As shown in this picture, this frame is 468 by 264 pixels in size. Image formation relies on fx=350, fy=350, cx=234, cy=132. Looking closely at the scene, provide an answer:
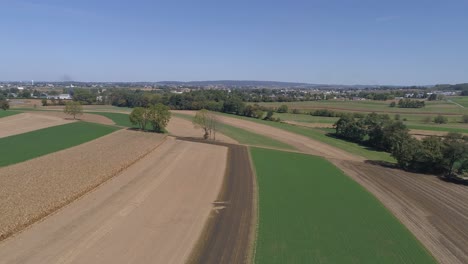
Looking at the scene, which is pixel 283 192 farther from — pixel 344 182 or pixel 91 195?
pixel 91 195

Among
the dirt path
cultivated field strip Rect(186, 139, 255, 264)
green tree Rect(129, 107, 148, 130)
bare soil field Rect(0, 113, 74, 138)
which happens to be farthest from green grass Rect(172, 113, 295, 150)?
bare soil field Rect(0, 113, 74, 138)

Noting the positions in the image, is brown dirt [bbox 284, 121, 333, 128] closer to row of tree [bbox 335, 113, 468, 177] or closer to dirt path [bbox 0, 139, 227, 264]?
row of tree [bbox 335, 113, 468, 177]

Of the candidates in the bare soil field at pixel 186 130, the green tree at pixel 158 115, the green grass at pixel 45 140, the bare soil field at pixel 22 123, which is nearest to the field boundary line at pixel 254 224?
the green grass at pixel 45 140

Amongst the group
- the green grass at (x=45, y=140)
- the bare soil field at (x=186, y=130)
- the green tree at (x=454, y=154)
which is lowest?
the bare soil field at (x=186, y=130)

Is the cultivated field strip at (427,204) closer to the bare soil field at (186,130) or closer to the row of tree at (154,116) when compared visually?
the bare soil field at (186,130)

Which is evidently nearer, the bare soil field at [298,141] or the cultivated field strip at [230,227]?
the cultivated field strip at [230,227]

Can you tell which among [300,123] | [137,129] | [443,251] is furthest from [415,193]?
[300,123]

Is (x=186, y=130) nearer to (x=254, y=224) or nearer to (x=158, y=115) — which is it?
(x=158, y=115)
